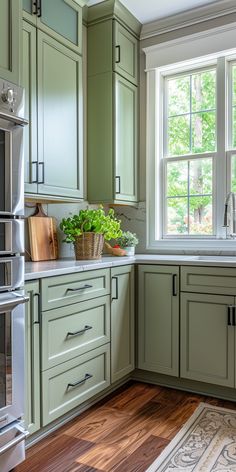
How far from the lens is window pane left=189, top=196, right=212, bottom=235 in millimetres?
3008

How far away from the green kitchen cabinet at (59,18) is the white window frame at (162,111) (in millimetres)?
811

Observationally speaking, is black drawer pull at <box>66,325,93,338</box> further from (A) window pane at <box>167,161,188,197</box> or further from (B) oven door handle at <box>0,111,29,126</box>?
(A) window pane at <box>167,161,188,197</box>

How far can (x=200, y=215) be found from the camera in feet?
9.99

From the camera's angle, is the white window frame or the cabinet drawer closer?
the cabinet drawer

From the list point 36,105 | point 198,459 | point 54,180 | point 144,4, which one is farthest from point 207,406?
point 144,4

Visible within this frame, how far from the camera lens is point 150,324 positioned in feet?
8.50

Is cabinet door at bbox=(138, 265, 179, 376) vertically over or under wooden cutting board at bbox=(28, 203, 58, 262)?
under

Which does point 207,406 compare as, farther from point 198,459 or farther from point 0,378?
point 0,378

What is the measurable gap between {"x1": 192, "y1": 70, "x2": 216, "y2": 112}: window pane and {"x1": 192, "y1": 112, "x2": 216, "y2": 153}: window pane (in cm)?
7

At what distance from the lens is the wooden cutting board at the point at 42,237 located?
2.42 meters

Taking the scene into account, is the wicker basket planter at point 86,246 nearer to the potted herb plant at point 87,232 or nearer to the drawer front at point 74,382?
the potted herb plant at point 87,232

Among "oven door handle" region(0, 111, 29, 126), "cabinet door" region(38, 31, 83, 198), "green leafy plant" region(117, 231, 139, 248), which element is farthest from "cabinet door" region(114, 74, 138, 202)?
"oven door handle" region(0, 111, 29, 126)

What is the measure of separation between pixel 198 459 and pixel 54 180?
1.65 metres

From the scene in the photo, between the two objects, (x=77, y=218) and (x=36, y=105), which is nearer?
(x=36, y=105)
